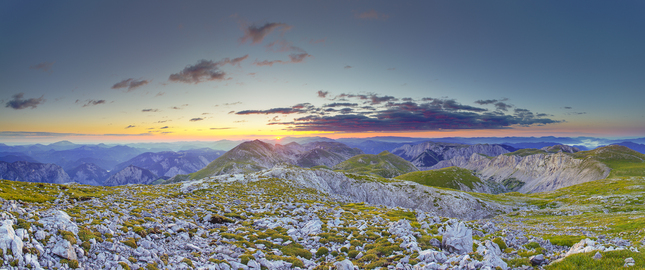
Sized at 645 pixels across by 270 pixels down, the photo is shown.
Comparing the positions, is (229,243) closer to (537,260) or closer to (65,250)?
(65,250)

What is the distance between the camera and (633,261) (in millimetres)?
11266

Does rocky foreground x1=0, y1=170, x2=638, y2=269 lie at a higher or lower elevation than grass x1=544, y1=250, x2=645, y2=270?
lower

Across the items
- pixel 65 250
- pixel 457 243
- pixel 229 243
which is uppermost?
pixel 65 250

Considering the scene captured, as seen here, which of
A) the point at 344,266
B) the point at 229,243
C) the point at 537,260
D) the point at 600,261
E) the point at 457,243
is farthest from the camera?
the point at 457,243

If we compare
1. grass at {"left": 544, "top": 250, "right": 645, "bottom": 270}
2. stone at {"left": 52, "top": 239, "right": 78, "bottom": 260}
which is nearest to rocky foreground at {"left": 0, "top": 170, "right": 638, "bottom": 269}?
stone at {"left": 52, "top": 239, "right": 78, "bottom": 260}

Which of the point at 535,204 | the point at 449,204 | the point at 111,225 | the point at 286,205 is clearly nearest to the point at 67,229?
the point at 111,225

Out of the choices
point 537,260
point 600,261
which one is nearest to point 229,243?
point 537,260

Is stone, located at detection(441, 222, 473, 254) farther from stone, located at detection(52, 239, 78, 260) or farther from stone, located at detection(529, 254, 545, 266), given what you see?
stone, located at detection(52, 239, 78, 260)

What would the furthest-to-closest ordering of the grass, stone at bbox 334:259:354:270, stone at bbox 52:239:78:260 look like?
1. stone at bbox 334:259:354:270
2. stone at bbox 52:239:78:260
3. the grass

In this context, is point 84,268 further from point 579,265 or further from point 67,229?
point 579,265

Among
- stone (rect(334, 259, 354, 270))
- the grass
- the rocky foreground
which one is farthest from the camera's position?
stone (rect(334, 259, 354, 270))

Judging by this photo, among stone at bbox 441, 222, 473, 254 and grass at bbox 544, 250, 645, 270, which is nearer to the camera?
grass at bbox 544, 250, 645, 270

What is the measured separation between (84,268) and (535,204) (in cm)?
12640

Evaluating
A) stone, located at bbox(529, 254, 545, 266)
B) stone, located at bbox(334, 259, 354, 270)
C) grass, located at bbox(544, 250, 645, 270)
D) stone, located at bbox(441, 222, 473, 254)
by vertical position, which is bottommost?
stone, located at bbox(441, 222, 473, 254)
